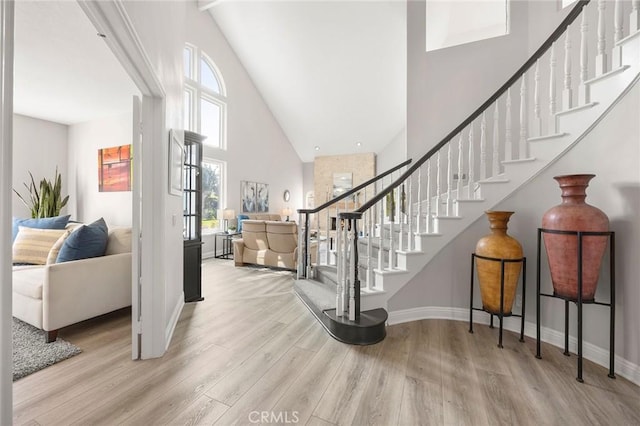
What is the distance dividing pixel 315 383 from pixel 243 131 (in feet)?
23.4

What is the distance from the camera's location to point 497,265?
2.14 meters

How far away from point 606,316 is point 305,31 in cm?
702

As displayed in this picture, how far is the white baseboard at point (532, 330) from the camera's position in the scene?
173 cm

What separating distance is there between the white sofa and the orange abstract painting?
1.98 meters

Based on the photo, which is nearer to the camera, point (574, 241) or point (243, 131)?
point (574, 241)

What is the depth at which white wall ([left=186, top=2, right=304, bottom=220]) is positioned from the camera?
20.8ft

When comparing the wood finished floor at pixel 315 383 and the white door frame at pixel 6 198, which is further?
the wood finished floor at pixel 315 383

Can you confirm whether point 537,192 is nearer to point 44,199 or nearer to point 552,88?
point 552,88

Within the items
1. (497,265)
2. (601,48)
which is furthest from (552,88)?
(497,265)

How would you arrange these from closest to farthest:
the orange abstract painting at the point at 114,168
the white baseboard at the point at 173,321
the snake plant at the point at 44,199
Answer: the white baseboard at the point at 173,321 < the snake plant at the point at 44,199 < the orange abstract painting at the point at 114,168

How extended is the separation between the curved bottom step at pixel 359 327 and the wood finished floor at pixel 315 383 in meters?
0.08

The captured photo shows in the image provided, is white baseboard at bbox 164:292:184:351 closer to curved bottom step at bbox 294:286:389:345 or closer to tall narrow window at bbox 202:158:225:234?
curved bottom step at bbox 294:286:389:345

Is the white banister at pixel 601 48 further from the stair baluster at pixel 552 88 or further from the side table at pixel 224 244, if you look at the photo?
the side table at pixel 224 244

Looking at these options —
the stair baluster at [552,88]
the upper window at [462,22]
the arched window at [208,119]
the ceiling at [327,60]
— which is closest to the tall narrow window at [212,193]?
the arched window at [208,119]
